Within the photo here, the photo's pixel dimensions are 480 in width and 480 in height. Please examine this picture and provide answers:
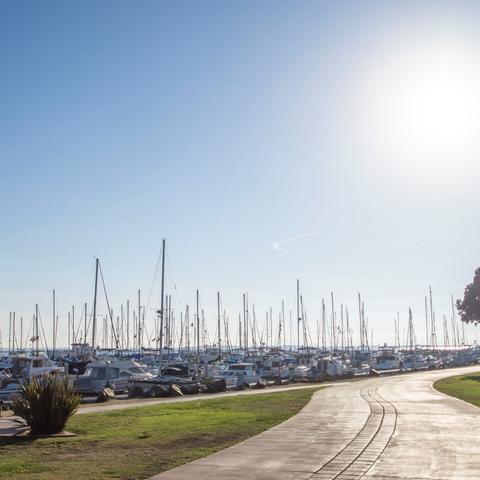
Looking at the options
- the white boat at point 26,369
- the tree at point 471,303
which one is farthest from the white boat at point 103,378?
the tree at point 471,303

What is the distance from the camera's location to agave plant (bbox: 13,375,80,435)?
16750 millimetres

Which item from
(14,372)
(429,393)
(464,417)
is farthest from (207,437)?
(14,372)

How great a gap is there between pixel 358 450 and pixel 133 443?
16.2ft

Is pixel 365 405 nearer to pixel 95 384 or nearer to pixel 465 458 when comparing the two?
pixel 465 458

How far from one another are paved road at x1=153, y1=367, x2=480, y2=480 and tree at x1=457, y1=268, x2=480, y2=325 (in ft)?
167

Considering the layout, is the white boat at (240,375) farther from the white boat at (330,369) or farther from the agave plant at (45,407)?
the agave plant at (45,407)

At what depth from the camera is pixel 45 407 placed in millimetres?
16828

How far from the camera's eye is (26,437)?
16.2 metres

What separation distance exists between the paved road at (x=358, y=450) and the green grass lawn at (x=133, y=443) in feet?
2.25

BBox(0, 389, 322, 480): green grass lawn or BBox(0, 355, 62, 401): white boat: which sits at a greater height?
BBox(0, 355, 62, 401): white boat

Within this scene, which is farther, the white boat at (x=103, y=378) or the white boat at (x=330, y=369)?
the white boat at (x=330, y=369)

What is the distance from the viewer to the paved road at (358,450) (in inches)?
426

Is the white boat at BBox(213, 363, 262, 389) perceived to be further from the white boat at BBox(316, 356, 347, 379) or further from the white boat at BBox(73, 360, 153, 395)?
the white boat at BBox(316, 356, 347, 379)

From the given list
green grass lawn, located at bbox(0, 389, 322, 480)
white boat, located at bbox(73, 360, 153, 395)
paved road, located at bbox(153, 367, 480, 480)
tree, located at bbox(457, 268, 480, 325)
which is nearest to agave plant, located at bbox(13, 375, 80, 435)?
green grass lawn, located at bbox(0, 389, 322, 480)
